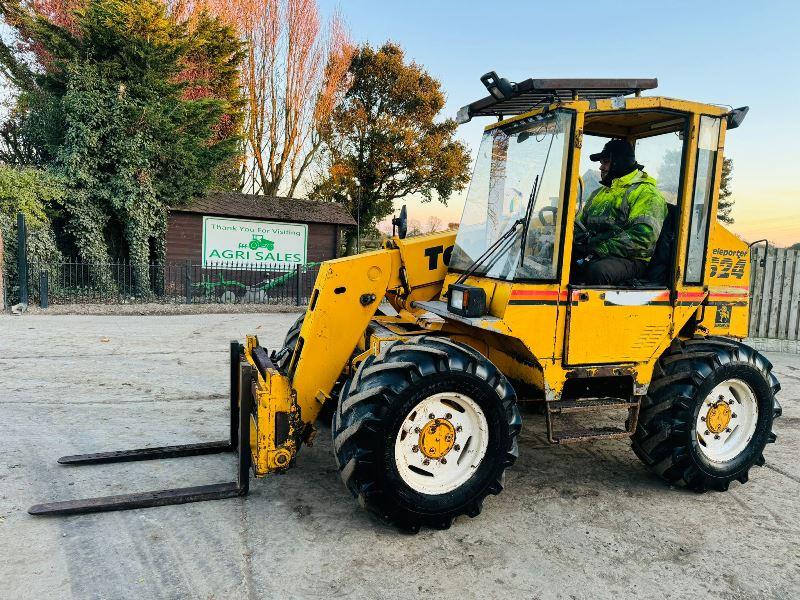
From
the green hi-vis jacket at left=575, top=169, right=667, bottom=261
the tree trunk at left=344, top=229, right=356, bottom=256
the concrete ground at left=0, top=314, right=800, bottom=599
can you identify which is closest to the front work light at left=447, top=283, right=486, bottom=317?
the green hi-vis jacket at left=575, top=169, right=667, bottom=261

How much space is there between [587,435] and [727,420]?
4.31 feet

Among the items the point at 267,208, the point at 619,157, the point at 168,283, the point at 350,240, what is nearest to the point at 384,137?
the point at 350,240

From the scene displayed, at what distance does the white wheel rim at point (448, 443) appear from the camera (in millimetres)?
3467

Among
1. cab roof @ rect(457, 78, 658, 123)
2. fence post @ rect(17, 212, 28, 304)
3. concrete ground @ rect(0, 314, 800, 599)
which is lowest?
concrete ground @ rect(0, 314, 800, 599)

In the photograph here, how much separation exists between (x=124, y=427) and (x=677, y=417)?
15.8 feet

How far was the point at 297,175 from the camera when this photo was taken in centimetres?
2603

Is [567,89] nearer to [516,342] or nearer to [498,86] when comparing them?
[498,86]

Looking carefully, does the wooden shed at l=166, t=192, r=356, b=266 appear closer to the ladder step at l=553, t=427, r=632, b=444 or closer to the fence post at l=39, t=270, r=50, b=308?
the fence post at l=39, t=270, r=50, b=308

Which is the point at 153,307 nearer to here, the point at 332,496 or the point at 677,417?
the point at 332,496

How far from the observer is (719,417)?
4.31 meters

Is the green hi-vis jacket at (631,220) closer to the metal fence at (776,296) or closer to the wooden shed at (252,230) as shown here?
the metal fence at (776,296)

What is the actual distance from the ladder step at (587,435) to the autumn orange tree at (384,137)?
2221 cm

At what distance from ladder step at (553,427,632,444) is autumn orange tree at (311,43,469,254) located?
72.9 ft

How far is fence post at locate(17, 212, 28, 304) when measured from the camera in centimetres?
1332
